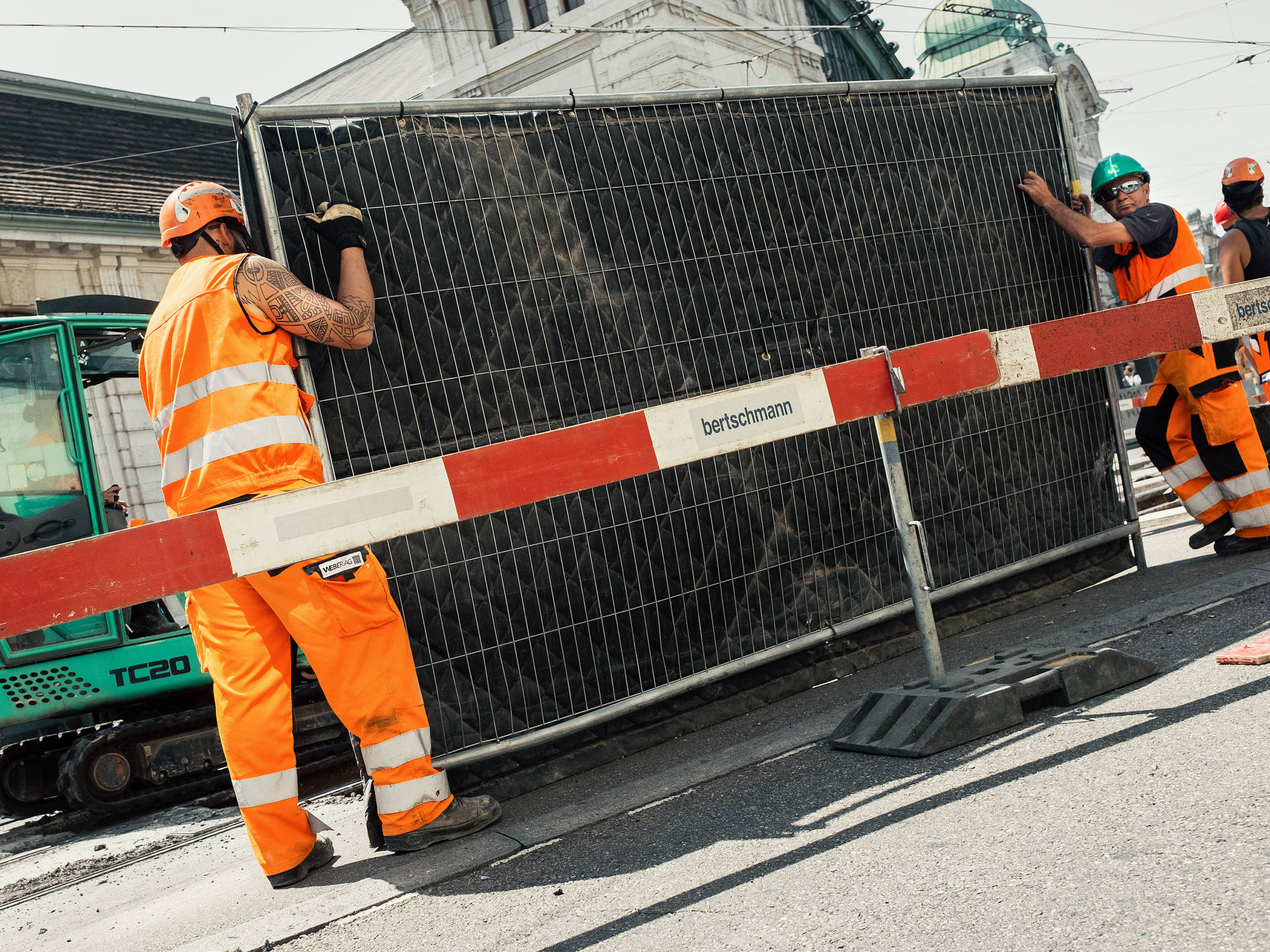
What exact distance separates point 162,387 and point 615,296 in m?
1.73

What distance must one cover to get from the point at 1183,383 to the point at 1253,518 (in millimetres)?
785

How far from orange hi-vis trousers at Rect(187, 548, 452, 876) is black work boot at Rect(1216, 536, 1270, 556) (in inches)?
174

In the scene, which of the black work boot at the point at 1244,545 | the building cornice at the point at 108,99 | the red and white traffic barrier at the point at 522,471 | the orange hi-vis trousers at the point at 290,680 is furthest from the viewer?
the building cornice at the point at 108,99

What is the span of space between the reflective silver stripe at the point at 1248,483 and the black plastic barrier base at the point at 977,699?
Answer: 2.37 m

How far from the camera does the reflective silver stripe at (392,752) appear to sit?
357 centimetres

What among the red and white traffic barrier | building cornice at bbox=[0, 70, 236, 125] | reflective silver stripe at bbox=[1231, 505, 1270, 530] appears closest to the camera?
the red and white traffic barrier

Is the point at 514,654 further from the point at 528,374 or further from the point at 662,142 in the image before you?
the point at 662,142

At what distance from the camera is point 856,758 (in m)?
3.64

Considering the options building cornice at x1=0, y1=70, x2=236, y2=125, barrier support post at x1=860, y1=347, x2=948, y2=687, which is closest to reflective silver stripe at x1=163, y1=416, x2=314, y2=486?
barrier support post at x1=860, y1=347, x2=948, y2=687

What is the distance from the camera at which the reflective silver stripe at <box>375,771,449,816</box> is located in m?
3.60

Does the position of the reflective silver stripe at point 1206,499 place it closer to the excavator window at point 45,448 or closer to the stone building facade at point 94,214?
the excavator window at point 45,448

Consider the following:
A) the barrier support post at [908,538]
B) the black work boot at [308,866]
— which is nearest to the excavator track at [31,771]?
the black work boot at [308,866]

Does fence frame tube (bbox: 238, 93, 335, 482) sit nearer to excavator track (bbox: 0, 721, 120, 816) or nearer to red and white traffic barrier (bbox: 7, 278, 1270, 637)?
red and white traffic barrier (bbox: 7, 278, 1270, 637)

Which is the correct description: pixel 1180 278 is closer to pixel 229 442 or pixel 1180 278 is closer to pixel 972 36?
pixel 229 442
